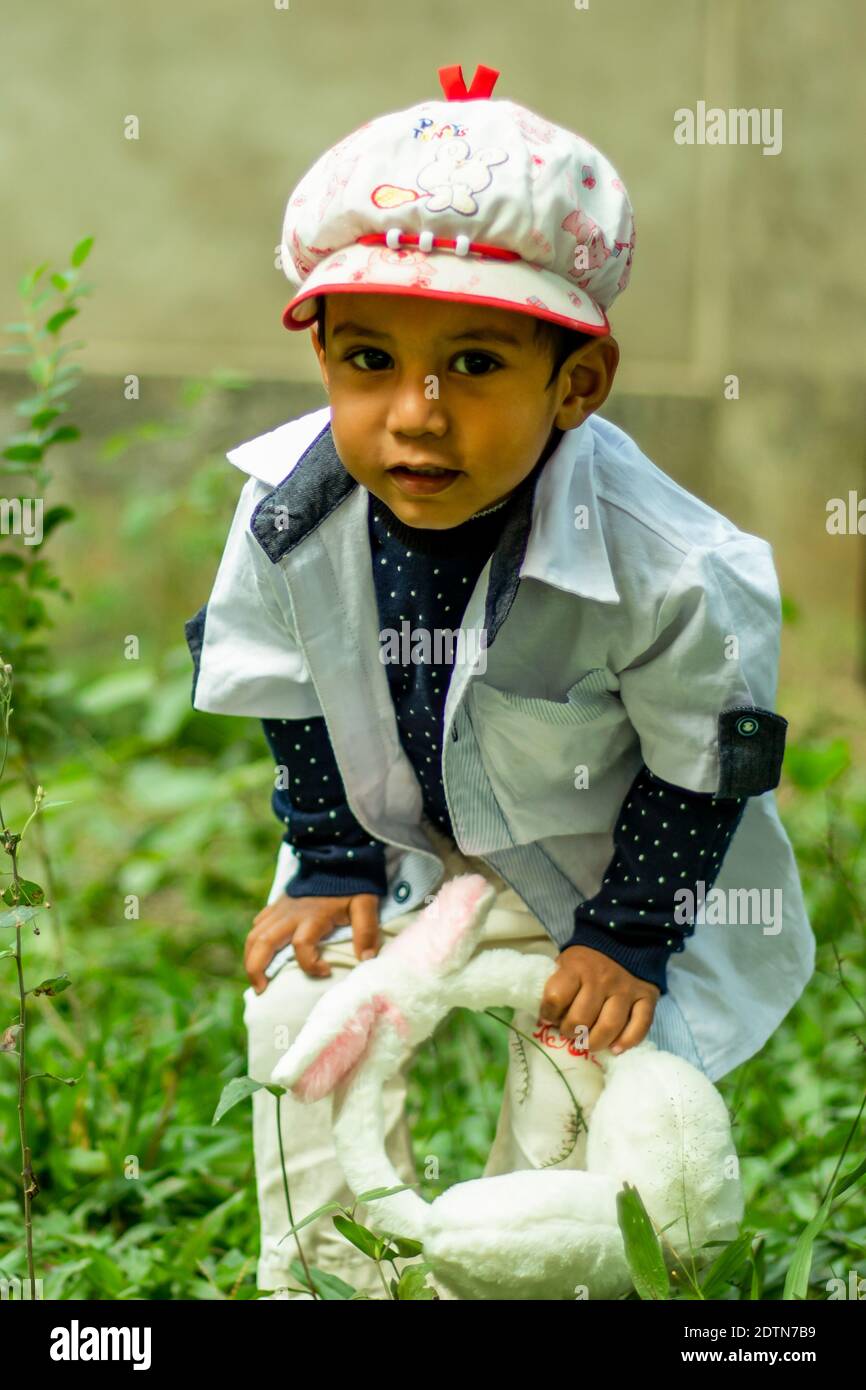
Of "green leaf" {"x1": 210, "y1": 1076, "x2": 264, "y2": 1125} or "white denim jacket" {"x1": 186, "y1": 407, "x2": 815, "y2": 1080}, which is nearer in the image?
"green leaf" {"x1": 210, "y1": 1076, "x2": 264, "y2": 1125}

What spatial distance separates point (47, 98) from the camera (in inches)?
126

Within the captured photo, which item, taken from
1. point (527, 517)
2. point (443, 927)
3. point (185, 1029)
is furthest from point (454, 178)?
point (185, 1029)

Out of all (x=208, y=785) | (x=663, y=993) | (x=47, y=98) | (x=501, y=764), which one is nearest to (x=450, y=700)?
(x=501, y=764)

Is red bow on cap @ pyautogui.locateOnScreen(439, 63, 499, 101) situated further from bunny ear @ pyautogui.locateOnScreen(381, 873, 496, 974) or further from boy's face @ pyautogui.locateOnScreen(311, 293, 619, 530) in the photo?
bunny ear @ pyautogui.locateOnScreen(381, 873, 496, 974)

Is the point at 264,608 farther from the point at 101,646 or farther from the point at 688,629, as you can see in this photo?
the point at 101,646

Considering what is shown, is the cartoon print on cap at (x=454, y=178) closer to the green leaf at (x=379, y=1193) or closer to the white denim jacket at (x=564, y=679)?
the white denim jacket at (x=564, y=679)

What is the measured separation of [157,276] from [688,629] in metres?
2.28

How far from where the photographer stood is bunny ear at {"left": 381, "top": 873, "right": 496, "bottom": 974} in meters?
1.46

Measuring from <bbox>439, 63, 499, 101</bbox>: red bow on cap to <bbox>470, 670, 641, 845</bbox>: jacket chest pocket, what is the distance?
521 mm

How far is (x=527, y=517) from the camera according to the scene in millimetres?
1396

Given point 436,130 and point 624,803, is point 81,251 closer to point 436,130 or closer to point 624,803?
point 436,130

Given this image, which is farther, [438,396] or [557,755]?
[557,755]

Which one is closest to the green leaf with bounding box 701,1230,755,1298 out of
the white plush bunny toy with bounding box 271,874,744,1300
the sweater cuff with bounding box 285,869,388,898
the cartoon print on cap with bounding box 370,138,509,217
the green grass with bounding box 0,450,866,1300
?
the white plush bunny toy with bounding box 271,874,744,1300

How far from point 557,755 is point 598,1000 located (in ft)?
0.77
